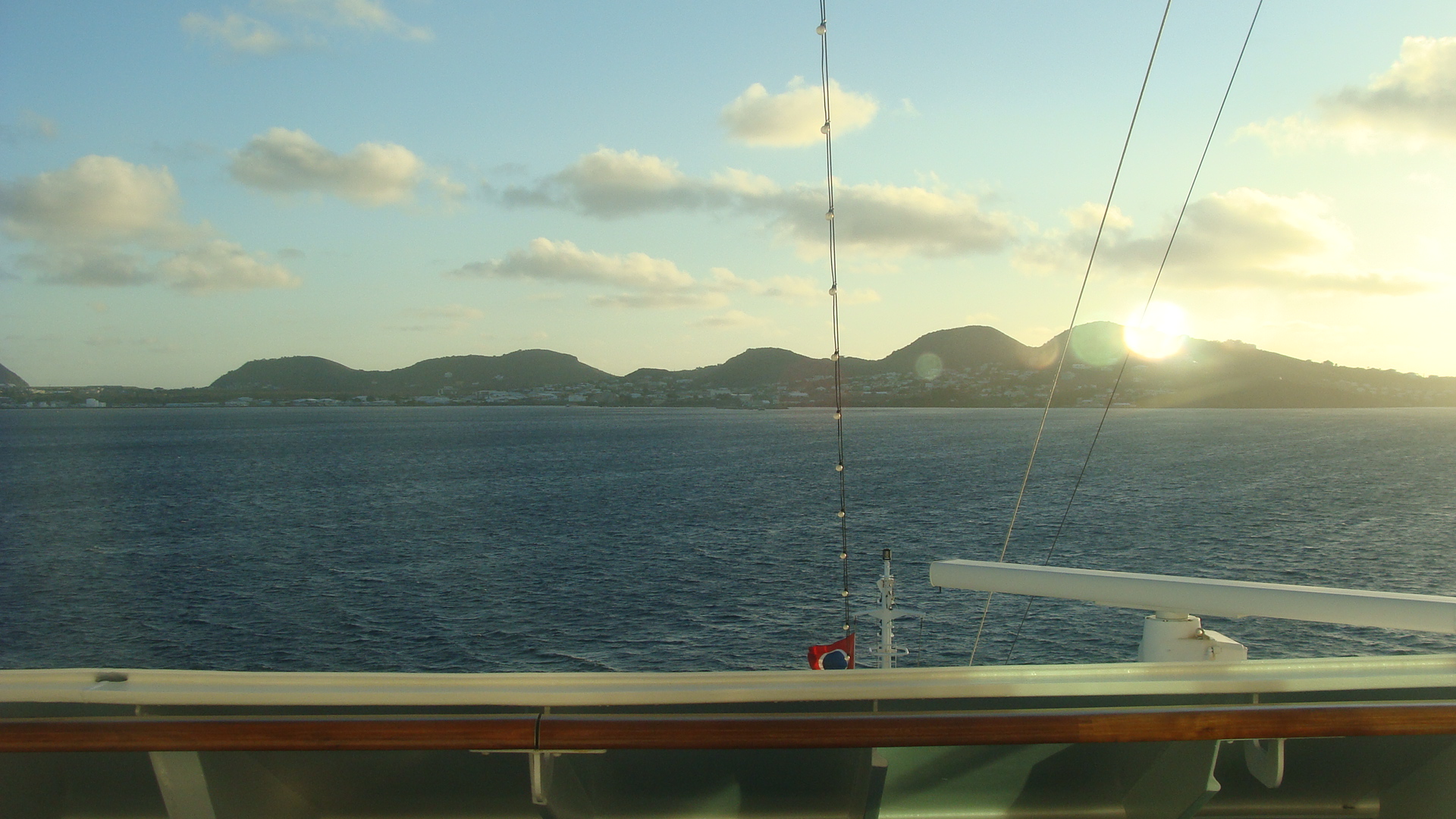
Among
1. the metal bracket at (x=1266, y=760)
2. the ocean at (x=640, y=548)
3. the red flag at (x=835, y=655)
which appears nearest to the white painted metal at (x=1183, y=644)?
the metal bracket at (x=1266, y=760)

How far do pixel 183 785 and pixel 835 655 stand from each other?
17.8 feet

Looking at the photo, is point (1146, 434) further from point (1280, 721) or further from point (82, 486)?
point (1280, 721)

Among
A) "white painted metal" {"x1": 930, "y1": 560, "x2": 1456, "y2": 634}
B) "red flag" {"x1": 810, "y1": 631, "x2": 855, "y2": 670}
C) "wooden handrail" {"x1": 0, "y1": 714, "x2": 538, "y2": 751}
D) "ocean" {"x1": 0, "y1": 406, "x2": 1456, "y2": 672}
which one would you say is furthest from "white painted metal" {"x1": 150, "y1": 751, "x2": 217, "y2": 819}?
"ocean" {"x1": 0, "y1": 406, "x2": 1456, "y2": 672}

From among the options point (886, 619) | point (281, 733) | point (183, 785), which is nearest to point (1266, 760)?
point (281, 733)

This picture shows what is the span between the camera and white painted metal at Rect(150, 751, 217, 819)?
2461mm

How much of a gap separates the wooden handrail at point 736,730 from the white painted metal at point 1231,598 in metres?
1.44

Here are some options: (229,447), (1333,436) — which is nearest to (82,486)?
(229,447)

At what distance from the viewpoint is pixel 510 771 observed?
2.98m

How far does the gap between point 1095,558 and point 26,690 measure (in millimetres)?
36719

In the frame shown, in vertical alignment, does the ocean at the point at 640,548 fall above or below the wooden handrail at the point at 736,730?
below

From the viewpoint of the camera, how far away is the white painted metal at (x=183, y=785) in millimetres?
2461

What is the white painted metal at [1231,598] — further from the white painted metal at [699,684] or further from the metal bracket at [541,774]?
the metal bracket at [541,774]

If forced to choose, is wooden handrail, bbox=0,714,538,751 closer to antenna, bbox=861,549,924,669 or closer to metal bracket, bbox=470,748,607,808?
metal bracket, bbox=470,748,607,808

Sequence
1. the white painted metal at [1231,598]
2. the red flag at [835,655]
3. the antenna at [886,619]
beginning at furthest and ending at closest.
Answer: the red flag at [835,655], the antenna at [886,619], the white painted metal at [1231,598]
